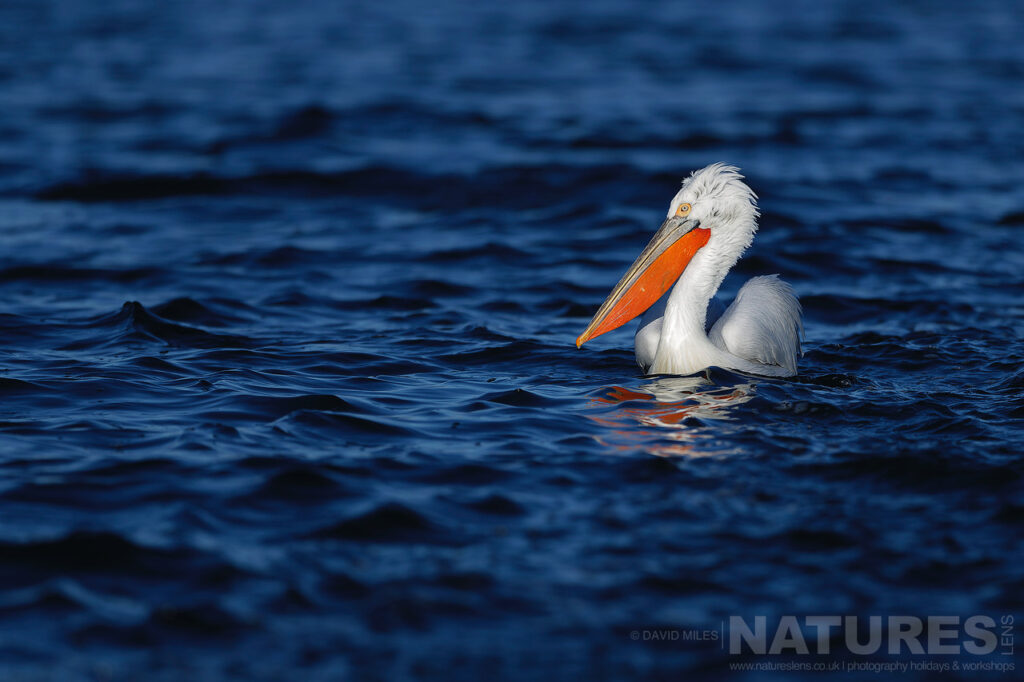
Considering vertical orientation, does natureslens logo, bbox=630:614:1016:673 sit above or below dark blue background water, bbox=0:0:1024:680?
below

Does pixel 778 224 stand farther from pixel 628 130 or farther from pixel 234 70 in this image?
pixel 234 70

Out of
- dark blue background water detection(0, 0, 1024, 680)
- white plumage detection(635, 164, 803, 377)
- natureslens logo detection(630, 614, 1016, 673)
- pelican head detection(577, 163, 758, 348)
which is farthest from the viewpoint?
pelican head detection(577, 163, 758, 348)

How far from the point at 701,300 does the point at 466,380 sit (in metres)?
1.52

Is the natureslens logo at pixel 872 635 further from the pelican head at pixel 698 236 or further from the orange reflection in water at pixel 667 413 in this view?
the pelican head at pixel 698 236

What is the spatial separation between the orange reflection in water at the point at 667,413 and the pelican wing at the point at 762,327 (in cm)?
36

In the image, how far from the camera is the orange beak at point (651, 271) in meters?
7.39

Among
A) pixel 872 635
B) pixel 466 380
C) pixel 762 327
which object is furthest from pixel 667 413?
pixel 872 635

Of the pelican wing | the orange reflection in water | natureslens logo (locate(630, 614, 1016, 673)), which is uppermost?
the pelican wing

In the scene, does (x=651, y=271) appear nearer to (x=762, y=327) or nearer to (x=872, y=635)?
(x=762, y=327)

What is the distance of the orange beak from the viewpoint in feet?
24.2

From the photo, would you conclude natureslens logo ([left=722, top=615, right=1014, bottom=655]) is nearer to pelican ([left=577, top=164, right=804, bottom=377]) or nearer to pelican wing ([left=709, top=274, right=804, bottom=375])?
pelican ([left=577, top=164, right=804, bottom=377])

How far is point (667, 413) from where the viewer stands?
21.1 ft

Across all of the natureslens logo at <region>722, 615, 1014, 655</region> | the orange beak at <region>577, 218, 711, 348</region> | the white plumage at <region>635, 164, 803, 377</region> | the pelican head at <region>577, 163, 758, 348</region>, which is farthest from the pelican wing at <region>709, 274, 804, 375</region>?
the natureslens logo at <region>722, 615, 1014, 655</region>

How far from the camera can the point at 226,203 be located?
12156 millimetres
